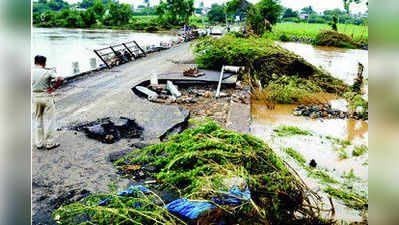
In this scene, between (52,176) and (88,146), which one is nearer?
(52,176)

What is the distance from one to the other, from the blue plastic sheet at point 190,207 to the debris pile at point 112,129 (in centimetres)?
296

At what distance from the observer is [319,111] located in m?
9.91

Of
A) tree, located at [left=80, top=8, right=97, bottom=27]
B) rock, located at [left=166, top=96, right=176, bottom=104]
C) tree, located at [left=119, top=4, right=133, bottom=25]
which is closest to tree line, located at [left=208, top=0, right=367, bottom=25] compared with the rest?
tree, located at [left=119, top=4, right=133, bottom=25]

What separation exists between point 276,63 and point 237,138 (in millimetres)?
9464

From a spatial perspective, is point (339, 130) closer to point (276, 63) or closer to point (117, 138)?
point (276, 63)

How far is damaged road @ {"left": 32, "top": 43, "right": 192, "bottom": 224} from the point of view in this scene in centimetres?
415

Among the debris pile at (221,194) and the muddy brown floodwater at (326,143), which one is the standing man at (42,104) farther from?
the muddy brown floodwater at (326,143)

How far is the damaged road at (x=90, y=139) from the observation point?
13.6 feet

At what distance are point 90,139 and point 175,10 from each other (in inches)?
2048

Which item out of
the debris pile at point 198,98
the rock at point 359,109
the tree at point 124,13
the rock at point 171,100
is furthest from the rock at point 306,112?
the tree at point 124,13

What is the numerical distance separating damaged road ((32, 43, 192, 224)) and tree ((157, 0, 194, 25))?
4591 cm
